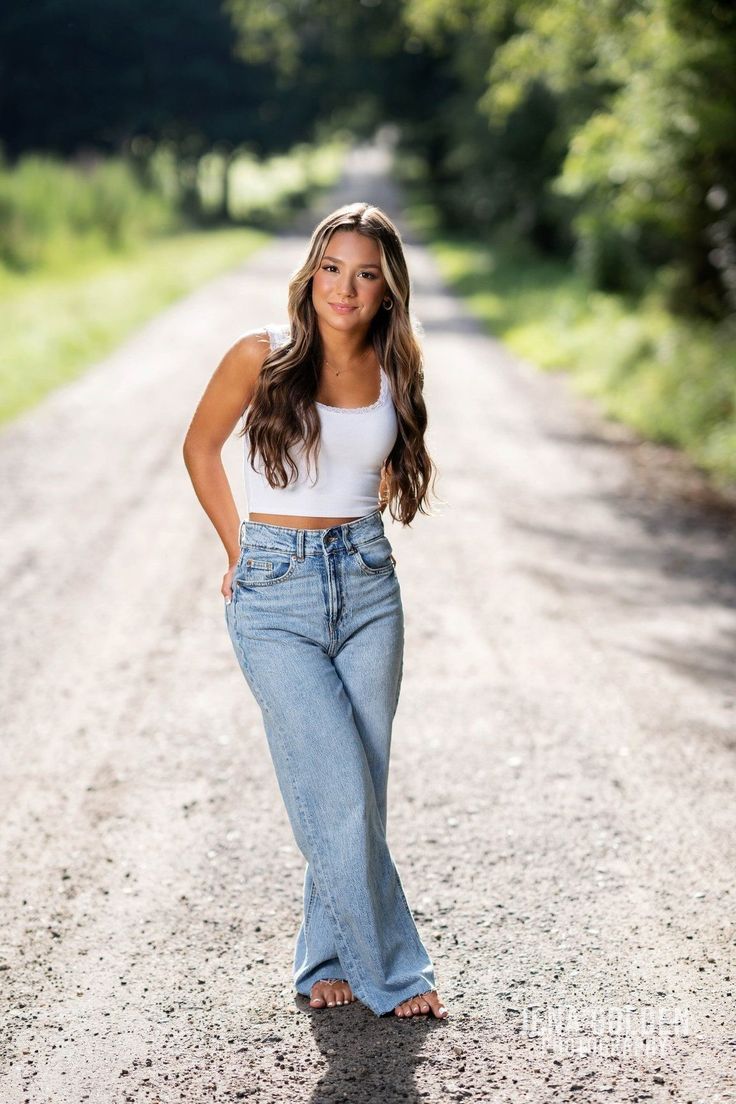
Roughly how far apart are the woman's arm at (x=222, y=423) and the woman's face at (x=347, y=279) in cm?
19

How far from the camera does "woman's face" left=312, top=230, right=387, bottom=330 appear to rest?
3480 mm

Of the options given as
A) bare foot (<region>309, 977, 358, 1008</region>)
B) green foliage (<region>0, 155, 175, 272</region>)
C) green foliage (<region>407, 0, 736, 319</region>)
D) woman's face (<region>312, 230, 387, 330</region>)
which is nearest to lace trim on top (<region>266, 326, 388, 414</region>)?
woman's face (<region>312, 230, 387, 330</region>)

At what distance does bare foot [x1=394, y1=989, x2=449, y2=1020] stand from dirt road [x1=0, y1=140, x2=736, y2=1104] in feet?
0.12

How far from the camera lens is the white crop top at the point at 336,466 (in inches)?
136

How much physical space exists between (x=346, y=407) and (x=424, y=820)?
6.49 ft

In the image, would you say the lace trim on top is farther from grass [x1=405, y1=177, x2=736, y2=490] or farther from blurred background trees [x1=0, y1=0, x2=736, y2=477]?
blurred background trees [x1=0, y1=0, x2=736, y2=477]

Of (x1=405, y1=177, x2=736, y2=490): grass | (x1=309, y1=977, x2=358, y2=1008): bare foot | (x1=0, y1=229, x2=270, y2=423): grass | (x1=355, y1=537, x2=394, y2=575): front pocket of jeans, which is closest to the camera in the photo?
(x1=355, y1=537, x2=394, y2=575): front pocket of jeans

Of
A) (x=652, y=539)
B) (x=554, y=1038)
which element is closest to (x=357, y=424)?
(x=554, y=1038)

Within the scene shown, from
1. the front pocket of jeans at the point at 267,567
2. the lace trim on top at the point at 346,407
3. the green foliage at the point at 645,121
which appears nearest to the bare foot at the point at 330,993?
the front pocket of jeans at the point at 267,567

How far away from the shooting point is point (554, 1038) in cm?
346

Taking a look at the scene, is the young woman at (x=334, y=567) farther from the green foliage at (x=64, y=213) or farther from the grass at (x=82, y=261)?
the green foliage at (x=64, y=213)

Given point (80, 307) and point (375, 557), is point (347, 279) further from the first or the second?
point (80, 307)

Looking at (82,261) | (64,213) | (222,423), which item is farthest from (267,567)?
(64,213)

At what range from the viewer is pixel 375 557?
3529 mm
